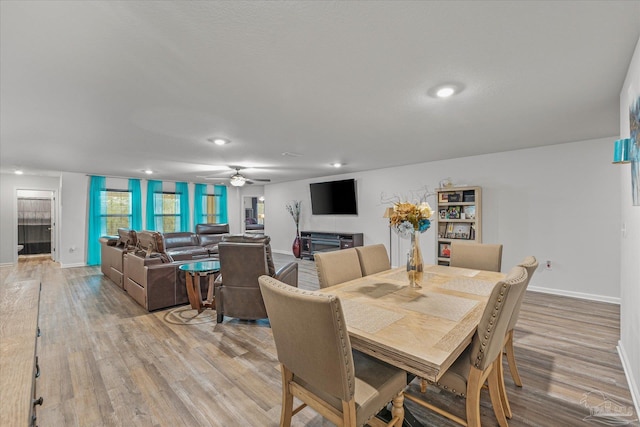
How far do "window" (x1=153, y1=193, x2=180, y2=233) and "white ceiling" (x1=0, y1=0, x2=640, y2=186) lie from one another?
4.38 metres

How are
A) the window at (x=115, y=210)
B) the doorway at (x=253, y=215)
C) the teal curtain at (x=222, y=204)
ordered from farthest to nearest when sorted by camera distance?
the doorway at (x=253, y=215)
the teal curtain at (x=222, y=204)
the window at (x=115, y=210)

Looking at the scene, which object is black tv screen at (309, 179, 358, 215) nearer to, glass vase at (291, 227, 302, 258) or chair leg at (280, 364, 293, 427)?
glass vase at (291, 227, 302, 258)

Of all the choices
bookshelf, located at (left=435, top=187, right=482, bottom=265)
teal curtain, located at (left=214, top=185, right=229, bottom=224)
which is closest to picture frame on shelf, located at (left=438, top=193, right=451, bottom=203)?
bookshelf, located at (left=435, top=187, right=482, bottom=265)

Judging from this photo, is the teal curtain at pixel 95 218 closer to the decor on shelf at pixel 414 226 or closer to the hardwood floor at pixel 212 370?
the hardwood floor at pixel 212 370

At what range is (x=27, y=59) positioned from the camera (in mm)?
1856

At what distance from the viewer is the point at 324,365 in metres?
1.25

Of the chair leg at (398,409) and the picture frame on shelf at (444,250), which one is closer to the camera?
the chair leg at (398,409)

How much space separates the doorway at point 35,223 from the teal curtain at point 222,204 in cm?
471

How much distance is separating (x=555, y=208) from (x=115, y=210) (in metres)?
9.73

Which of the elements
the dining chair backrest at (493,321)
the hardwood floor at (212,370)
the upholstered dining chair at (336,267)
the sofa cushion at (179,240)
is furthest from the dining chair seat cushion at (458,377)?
the sofa cushion at (179,240)

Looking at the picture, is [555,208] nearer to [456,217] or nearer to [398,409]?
[456,217]

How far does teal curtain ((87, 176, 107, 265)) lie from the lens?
23.7ft

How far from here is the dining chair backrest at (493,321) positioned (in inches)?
54.1

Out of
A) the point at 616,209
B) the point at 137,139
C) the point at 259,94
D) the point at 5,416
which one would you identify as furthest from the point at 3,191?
the point at 616,209
